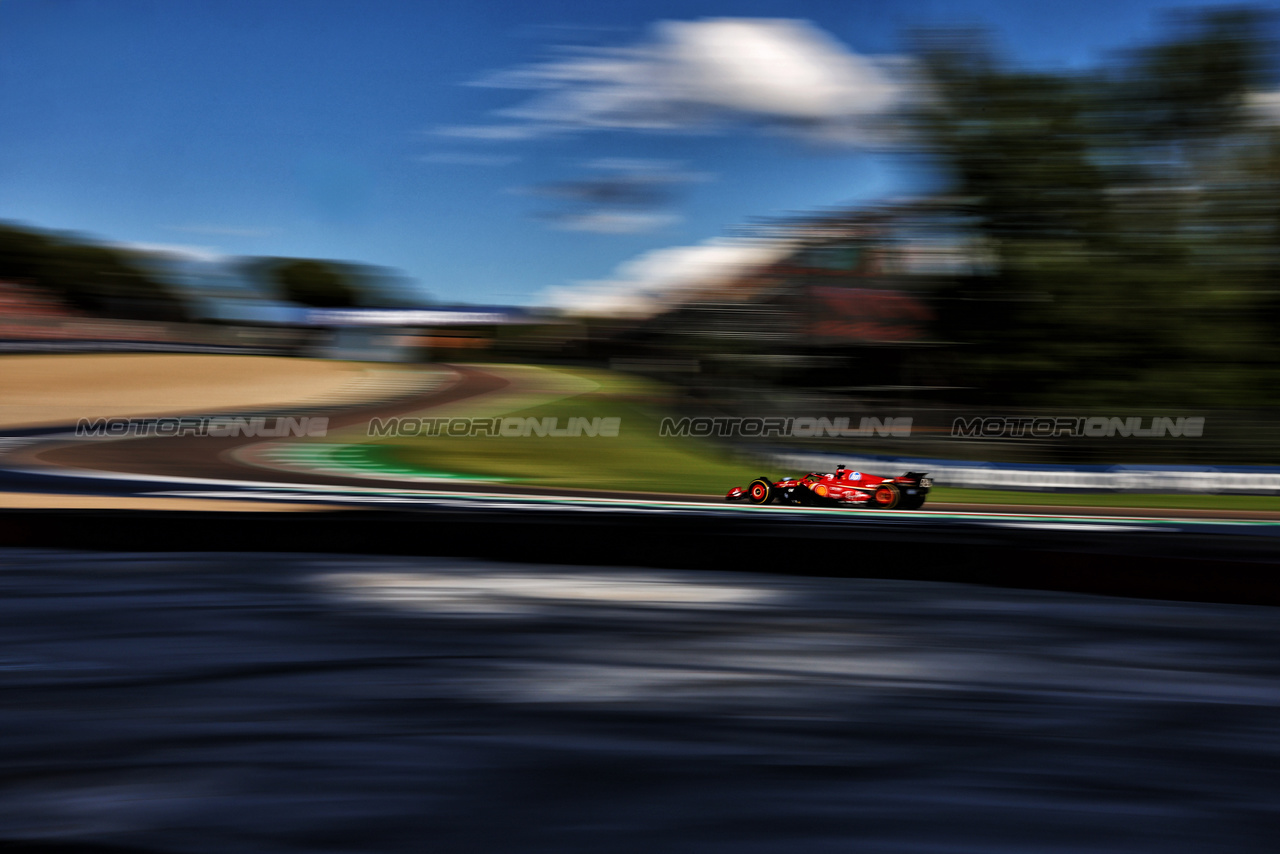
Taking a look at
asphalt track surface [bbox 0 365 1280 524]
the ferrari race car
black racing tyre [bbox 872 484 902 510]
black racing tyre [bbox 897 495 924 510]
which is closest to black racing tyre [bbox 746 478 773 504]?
the ferrari race car

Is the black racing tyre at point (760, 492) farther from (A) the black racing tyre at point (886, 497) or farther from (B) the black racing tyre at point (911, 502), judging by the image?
(B) the black racing tyre at point (911, 502)

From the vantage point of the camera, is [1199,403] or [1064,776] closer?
[1064,776]

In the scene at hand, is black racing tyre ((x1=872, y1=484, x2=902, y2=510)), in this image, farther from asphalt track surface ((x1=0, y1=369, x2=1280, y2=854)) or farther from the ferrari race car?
asphalt track surface ((x1=0, y1=369, x2=1280, y2=854))

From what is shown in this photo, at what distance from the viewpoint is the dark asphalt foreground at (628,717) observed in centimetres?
341

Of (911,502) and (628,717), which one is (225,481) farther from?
(628,717)

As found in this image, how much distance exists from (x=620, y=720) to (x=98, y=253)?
85.1m

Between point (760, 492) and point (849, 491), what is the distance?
3.93 ft

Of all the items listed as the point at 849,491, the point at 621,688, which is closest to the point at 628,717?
the point at 621,688

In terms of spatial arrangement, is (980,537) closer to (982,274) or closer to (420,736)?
(420,736)

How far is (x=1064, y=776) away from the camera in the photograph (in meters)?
3.90

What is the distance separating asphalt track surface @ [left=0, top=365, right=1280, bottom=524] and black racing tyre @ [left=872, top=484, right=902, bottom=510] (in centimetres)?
35

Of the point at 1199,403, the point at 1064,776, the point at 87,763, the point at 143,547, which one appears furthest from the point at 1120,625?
the point at 1199,403

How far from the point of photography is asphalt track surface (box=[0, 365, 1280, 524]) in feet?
47.2

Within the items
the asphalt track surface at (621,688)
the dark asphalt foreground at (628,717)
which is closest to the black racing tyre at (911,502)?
the asphalt track surface at (621,688)
